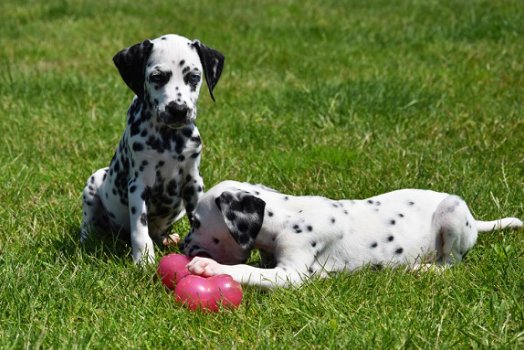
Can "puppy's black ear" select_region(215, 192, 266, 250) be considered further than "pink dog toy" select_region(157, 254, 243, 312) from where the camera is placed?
Yes

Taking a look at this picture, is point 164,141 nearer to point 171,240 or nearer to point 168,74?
point 168,74

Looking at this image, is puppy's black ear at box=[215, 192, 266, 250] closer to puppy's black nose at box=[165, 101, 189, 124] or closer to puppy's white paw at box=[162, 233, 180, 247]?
puppy's black nose at box=[165, 101, 189, 124]

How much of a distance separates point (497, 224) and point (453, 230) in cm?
56

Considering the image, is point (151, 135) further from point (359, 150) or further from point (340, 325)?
point (359, 150)

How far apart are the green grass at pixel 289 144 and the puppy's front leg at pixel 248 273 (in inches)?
4.9

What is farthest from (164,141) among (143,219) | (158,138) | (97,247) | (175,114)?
(97,247)

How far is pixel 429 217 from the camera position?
18.0ft

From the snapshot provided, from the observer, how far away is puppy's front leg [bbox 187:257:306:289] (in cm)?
483

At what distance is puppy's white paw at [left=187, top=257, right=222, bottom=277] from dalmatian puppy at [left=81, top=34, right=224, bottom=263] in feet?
1.39

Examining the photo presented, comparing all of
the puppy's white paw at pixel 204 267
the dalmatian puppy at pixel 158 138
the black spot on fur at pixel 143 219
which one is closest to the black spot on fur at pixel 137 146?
the dalmatian puppy at pixel 158 138

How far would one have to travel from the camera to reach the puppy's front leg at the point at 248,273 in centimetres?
483

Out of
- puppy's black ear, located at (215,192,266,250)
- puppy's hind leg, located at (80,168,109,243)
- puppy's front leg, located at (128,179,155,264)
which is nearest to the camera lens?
puppy's black ear, located at (215,192,266,250)

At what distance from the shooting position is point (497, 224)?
224 inches

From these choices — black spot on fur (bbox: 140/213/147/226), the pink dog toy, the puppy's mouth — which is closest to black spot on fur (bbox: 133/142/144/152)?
black spot on fur (bbox: 140/213/147/226)
